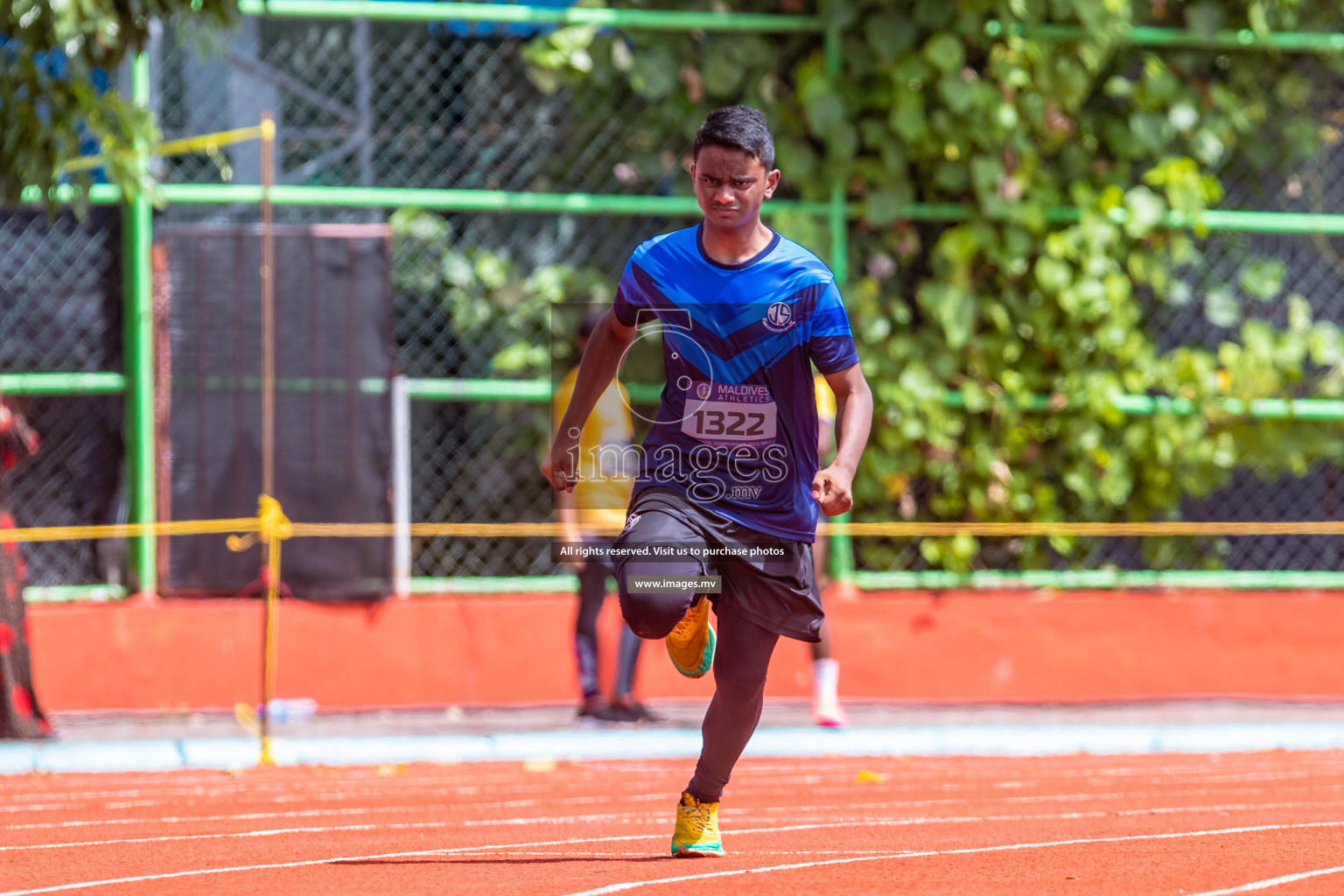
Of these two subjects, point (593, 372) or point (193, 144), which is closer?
point (593, 372)

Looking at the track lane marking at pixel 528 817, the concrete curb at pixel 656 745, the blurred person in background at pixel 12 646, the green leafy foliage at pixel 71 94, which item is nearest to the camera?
the track lane marking at pixel 528 817

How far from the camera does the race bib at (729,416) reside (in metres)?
4.40

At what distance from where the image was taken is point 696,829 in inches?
178

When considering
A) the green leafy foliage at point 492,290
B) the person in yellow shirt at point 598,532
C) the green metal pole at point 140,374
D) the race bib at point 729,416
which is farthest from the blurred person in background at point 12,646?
the race bib at point 729,416

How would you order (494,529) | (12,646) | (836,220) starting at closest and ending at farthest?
(12,646), (494,529), (836,220)

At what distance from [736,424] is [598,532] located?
4333mm

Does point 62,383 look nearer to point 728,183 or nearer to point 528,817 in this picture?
point 528,817

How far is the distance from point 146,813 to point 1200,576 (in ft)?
21.0

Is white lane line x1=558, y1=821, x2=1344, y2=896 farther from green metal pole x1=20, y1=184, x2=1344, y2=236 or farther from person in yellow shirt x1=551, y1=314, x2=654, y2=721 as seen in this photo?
green metal pole x1=20, y1=184, x2=1344, y2=236

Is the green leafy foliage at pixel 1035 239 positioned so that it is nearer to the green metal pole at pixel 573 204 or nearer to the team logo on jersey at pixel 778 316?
the green metal pole at pixel 573 204

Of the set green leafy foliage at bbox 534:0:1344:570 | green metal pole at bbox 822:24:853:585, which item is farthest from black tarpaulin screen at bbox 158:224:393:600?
green metal pole at bbox 822:24:853:585

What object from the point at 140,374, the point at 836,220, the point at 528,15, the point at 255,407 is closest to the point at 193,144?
the point at 140,374

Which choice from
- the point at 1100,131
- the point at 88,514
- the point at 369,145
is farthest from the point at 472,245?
the point at 1100,131

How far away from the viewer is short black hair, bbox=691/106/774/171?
428 centimetres
